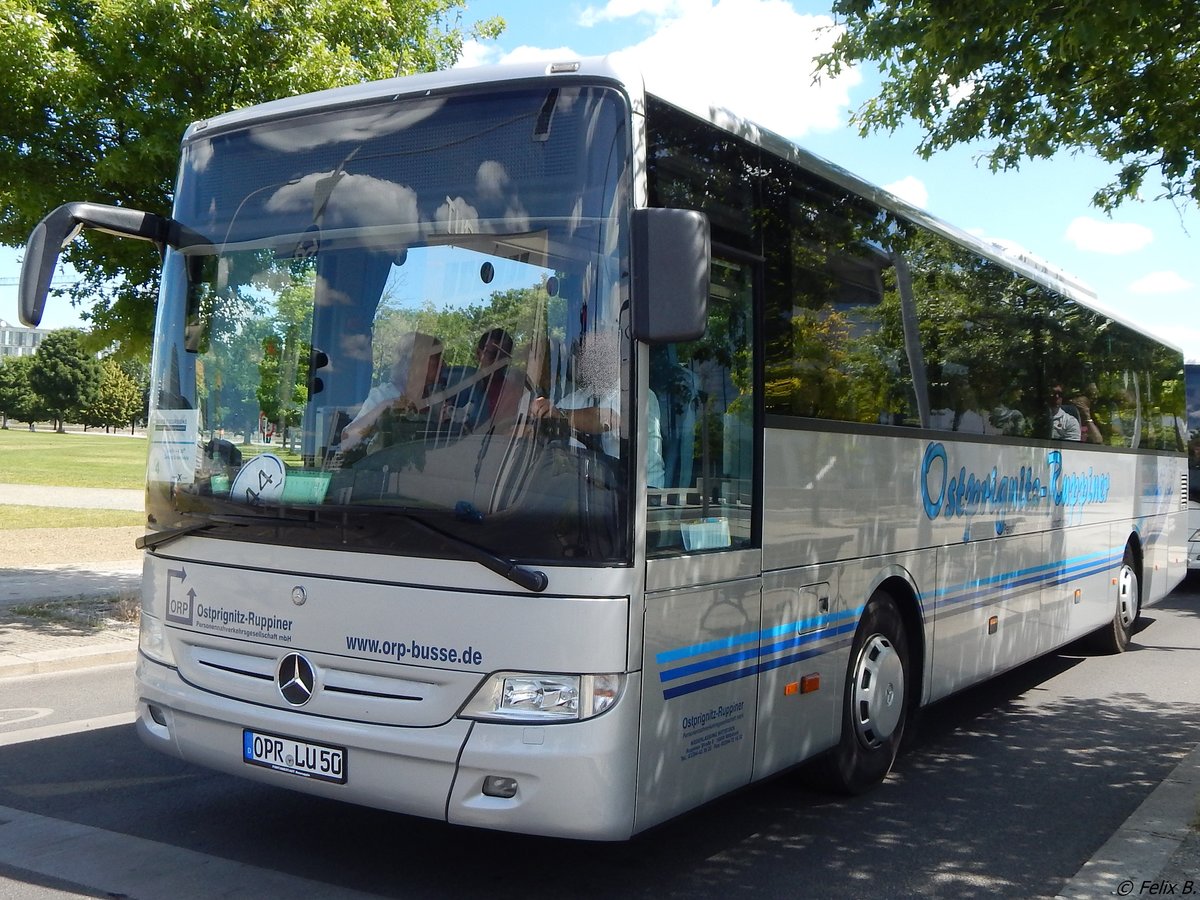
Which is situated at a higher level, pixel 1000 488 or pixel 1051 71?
pixel 1051 71

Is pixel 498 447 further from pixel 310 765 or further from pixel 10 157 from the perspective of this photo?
pixel 10 157

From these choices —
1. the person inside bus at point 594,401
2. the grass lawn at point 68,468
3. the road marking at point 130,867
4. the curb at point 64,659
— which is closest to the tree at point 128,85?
the curb at point 64,659

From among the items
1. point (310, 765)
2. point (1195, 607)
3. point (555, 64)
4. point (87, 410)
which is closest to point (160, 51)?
point (555, 64)

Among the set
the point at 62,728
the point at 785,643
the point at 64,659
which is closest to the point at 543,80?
the point at 785,643

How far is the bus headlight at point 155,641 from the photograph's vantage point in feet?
17.6

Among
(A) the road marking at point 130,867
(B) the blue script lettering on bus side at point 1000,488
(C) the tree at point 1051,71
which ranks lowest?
(A) the road marking at point 130,867

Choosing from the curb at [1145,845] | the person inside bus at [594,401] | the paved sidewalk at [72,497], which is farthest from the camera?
the paved sidewalk at [72,497]

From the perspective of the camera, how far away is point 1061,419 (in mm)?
9734

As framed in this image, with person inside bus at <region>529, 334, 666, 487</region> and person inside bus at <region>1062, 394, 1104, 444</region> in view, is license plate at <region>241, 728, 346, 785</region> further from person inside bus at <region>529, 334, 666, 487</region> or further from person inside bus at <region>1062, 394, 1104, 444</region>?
person inside bus at <region>1062, 394, 1104, 444</region>

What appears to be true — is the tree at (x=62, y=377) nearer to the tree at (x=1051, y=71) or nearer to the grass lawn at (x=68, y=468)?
the grass lawn at (x=68, y=468)

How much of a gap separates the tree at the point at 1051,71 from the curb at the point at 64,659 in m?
7.23

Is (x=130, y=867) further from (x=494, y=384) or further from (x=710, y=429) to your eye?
(x=710, y=429)

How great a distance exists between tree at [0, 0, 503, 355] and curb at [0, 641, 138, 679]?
10.2 feet

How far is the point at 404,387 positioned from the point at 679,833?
261 cm
